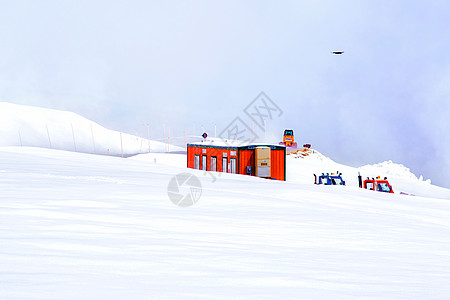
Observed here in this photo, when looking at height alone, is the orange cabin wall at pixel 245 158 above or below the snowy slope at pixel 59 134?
below

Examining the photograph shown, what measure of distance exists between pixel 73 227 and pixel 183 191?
6.00m

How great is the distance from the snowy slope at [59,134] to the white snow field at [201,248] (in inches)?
2053

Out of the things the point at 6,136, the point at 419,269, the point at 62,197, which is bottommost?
the point at 419,269

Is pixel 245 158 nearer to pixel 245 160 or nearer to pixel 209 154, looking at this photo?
pixel 245 160

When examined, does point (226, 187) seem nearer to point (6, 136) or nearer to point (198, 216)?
point (198, 216)

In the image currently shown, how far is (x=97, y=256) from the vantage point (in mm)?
5195

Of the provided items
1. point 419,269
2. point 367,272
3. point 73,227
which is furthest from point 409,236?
point 73,227

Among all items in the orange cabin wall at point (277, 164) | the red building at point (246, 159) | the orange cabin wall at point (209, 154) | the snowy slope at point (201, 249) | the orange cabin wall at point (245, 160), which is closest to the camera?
the snowy slope at point (201, 249)

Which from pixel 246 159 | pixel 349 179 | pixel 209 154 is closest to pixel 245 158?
pixel 246 159

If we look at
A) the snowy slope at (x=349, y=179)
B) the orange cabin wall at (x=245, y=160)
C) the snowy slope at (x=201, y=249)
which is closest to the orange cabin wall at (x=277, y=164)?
the orange cabin wall at (x=245, y=160)

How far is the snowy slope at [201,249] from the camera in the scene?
4.24 m

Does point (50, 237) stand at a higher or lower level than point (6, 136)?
lower

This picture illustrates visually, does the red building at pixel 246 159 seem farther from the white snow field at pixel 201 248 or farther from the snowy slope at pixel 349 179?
the white snow field at pixel 201 248

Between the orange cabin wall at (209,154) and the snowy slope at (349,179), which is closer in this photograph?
the orange cabin wall at (209,154)
